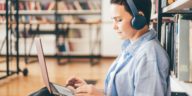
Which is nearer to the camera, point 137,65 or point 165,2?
point 137,65

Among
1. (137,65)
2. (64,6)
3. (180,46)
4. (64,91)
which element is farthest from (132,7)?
(64,6)

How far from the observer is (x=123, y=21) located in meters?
0.94

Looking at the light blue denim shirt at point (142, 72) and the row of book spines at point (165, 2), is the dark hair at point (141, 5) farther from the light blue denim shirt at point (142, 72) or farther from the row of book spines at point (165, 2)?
the row of book spines at point (165, 2)

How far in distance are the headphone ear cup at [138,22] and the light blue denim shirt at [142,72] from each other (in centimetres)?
4

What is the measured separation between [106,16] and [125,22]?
509 cm

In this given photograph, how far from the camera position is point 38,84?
321cm

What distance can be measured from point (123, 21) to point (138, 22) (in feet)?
0.21

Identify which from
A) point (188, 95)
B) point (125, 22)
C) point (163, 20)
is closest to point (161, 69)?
point (125, 22)

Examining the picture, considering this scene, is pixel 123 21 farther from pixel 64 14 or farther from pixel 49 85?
pixel 64 14

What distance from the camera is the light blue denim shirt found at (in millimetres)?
827

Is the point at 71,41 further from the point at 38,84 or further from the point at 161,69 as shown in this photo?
the point at 161,69

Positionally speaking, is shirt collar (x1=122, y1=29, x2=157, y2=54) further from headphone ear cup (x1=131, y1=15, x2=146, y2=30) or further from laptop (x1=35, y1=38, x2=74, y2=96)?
laptop (x1=35, y1=38, x2=74, y2=96)

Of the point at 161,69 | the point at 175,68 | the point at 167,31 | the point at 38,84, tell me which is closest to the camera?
the point at 161,69

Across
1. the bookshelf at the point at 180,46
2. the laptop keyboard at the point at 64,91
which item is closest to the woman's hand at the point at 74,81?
the laptop keyboard at the point at 64,91
